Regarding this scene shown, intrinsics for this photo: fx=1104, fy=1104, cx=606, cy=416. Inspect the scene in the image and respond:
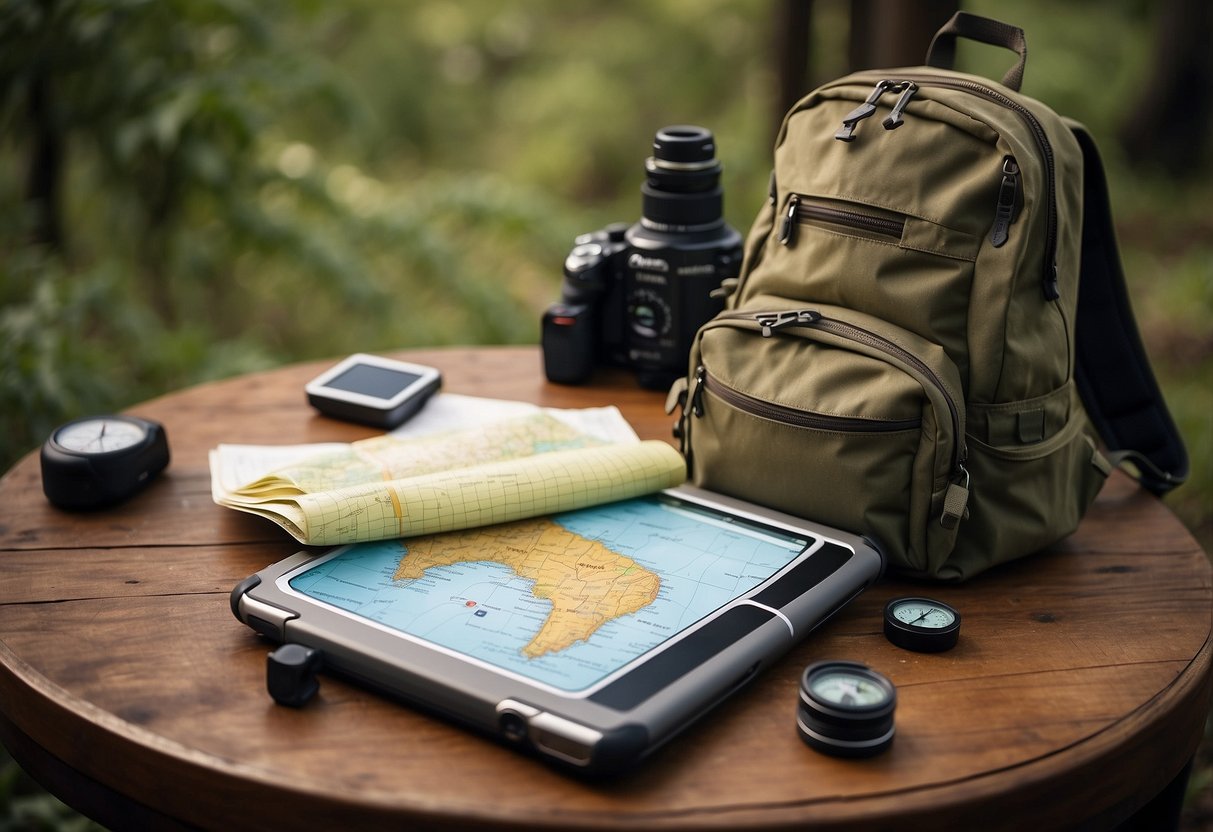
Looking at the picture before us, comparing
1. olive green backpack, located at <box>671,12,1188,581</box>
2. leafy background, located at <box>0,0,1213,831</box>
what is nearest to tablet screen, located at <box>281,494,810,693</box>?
olive green backpack, located at <box>671,12,1188,581</box>

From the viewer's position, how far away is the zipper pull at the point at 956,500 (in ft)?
4.07

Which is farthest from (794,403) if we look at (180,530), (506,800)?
(180,530)

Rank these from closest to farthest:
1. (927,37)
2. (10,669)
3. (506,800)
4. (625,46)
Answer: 1. (506,800)
2. (10,669)
3. (927,37)
4. (625,46)

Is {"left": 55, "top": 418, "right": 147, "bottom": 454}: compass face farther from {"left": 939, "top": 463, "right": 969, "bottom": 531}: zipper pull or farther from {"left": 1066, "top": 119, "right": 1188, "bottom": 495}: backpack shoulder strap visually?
{"left": 1066, "top": 119, "right": 1188, "bottom": 495}: backpack shoulder strap

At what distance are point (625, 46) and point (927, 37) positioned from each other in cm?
373

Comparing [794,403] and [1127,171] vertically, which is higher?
[794,403]

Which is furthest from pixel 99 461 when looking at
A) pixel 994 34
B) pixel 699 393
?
pixel 994 34

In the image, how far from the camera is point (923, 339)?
51.2 inches

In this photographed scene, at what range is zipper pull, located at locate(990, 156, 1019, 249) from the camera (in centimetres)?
124

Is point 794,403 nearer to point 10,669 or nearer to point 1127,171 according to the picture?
point 10,669

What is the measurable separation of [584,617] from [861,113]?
70 cm

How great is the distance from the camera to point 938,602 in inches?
47.5

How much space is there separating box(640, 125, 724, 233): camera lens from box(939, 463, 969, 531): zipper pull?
24.6 inches

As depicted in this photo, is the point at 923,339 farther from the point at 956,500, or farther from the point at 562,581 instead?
the point at 562,581
